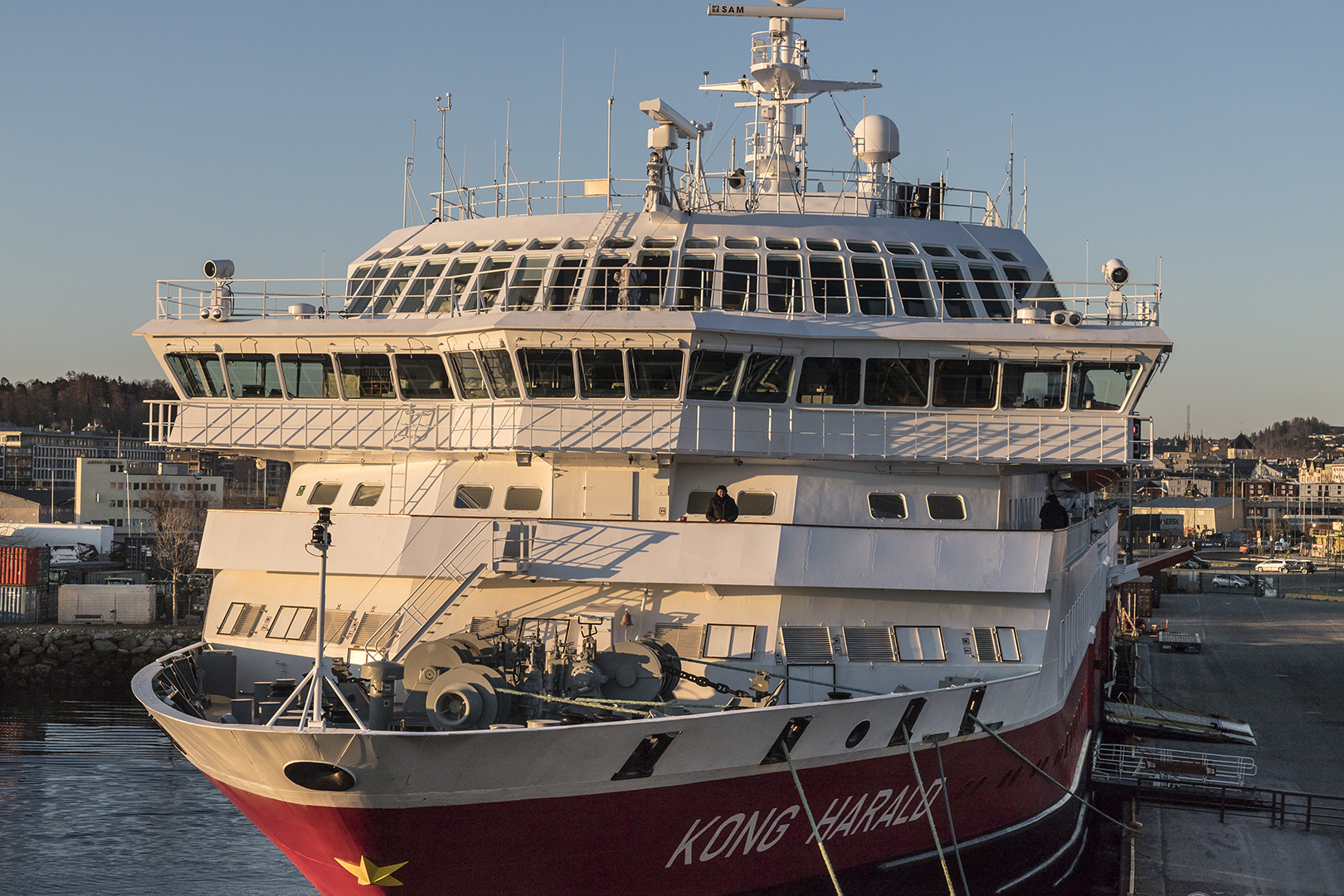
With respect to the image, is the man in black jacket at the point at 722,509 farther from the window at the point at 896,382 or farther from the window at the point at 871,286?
the window at the point at 871,286

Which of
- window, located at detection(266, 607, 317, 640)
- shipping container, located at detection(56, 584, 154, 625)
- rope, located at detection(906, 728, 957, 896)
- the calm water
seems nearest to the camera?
rope, located at detection(906, 728, 957, 896)

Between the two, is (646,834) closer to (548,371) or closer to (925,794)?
(925,794)

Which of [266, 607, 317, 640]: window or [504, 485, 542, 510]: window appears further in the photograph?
[504, 485, 542, 510]: window

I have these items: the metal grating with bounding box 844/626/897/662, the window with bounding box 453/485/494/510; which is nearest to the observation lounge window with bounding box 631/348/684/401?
the window with bounding box 453/485/494/510

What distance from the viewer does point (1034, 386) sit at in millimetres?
19125

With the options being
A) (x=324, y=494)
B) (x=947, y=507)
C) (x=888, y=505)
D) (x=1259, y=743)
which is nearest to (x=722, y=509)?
(x=888, y=505)

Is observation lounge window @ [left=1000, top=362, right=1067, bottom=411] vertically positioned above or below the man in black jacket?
above

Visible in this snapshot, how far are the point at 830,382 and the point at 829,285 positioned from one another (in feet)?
6.58

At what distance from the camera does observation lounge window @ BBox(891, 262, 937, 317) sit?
20.2m

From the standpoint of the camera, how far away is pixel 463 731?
12703mm

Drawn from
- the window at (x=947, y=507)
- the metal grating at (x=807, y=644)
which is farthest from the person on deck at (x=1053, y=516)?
the metal grating at (x=807, y=644)

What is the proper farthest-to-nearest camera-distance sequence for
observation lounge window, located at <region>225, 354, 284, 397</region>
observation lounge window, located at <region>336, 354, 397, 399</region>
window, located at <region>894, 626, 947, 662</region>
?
observation lounge window, located at <region>225, 354, 284, 397</region>, observation lounge window, located at <region>336, 354, 397, 399</region>, window, located at <region>894, 626, 947, 662</region>

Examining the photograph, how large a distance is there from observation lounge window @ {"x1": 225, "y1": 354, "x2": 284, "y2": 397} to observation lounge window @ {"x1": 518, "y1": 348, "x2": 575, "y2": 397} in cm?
443

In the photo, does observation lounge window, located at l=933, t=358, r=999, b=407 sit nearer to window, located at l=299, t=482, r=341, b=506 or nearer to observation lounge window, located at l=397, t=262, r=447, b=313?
observation lounge window, located at l=397, t=262, r=447, b=313
